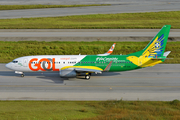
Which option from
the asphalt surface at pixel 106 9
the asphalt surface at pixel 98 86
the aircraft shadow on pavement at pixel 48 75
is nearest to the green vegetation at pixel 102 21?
the asphalt surface at pixel 106 9

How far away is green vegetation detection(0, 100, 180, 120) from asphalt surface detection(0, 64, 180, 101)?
87.5 inches

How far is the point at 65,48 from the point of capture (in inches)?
2302

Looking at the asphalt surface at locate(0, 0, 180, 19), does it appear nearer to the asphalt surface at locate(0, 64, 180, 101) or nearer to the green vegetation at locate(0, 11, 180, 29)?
the green vegetation at locate(0, 11, 180, 29)

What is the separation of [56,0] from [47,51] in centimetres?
5953

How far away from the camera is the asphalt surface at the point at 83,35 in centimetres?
6375

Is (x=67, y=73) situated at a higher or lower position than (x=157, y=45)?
lower

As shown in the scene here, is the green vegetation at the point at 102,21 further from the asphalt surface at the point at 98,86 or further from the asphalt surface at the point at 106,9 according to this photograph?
the asphalt surface at the point at 98,86

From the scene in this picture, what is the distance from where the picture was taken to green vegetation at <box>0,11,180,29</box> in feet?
241

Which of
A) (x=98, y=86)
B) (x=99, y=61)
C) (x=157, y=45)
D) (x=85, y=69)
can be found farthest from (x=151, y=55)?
(x=85, y=69)

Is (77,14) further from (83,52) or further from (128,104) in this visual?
(128,104)

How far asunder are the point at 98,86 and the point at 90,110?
990 centimetres

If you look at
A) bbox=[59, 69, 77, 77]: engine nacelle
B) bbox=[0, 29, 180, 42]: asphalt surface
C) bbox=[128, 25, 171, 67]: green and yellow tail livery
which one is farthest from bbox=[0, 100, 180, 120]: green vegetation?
bbox=[0, 29, 180, 42]: asphalt surface

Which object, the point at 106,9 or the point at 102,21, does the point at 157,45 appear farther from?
the point at 106,9

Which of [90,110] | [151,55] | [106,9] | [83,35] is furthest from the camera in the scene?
→ [106,9]
